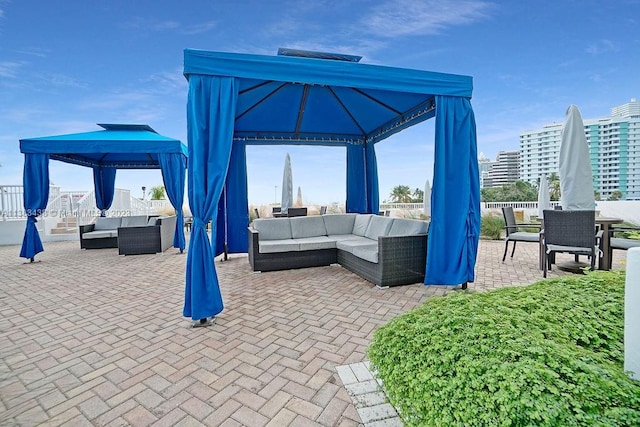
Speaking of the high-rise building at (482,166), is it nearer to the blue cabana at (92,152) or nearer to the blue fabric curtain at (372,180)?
the blue fabric curtain at (372,180)

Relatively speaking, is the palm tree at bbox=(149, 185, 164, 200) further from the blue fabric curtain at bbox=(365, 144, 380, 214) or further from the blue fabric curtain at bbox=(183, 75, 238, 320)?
the blue fabric curtain at bbox=(183, 75, 238, 320)

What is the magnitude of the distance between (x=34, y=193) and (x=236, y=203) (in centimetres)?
445

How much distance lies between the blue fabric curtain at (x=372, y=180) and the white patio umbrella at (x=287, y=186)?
3.20 metres

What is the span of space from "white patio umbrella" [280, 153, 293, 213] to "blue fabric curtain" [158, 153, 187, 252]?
300 cm

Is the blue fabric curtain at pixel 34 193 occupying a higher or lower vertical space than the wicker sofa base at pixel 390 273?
higher

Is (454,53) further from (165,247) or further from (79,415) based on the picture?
(79,415)

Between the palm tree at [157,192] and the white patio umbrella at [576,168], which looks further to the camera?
the palm tree at [157,192]

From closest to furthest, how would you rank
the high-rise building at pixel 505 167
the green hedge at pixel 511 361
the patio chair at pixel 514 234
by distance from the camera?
the green hedge at pixel 511 361
the patio chair at pixel 514 234
the high-rise building at pixel 505 167

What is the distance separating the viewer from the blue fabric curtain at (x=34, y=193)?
20.3 feet

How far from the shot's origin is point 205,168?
3.02 metres

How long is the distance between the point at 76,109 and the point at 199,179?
31.7 ft

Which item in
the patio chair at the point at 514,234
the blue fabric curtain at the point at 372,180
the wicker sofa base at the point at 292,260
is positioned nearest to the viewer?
the wicker sofa base at the point at 292,260

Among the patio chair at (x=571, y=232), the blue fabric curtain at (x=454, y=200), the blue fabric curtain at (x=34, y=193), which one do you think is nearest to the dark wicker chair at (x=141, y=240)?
the blue fabric curtain at (x=34, y=193)

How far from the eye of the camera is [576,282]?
201 centimetres
